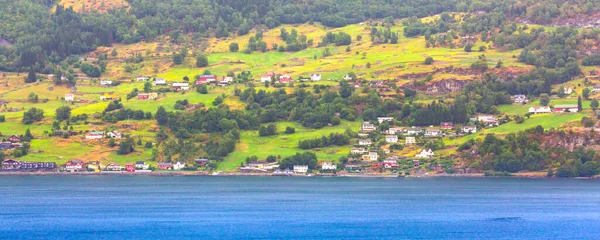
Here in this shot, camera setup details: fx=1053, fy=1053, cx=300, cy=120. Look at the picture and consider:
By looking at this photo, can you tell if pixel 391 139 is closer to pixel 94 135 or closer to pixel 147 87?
pixel 94 135

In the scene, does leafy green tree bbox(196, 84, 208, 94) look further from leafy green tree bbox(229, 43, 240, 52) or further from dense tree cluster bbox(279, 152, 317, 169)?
dense tree cluster bbox(279, 152, 317, 169)

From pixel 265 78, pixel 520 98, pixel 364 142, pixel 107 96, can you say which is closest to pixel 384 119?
pixel 364 142

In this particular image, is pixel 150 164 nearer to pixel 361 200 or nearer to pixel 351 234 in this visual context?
pixel 361 200

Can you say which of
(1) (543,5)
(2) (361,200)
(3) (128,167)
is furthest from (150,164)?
(1) (543,5)

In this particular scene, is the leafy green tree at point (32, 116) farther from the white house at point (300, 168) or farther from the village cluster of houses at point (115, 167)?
the white house at point (300, 168)

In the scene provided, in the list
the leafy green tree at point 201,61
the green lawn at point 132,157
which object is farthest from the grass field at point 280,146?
the leafy green tree at point 201,61

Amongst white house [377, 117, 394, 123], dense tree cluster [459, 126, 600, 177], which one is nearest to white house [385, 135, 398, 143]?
white house [377, 117, 394, 123]
